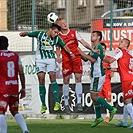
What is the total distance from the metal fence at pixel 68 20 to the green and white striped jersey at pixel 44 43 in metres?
5.88

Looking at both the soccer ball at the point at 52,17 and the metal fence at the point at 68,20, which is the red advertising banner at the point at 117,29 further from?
the soccer ball at the point at 52,17

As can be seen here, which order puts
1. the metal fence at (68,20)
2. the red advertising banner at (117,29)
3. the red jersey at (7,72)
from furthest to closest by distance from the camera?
the red advertising banner at (117,29) < the metal fence at (68,20) < the red jersey at (7,72)

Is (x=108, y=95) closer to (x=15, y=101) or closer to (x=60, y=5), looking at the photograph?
(x=15, y=101)

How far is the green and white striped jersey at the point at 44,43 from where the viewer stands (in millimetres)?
18078

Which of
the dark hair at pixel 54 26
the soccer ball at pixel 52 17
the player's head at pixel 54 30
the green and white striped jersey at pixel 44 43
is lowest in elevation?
the green and white striped jersey at pixel 44 43

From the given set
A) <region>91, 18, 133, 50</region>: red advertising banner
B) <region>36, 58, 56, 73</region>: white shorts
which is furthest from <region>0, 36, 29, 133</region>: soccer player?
<region>91, 18, 133, 50</region>: red advertising banner

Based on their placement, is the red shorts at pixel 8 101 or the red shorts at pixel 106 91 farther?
the red shorts at pixel 106 91

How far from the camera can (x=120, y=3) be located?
2989 cm

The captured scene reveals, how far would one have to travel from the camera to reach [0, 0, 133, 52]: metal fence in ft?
84.5

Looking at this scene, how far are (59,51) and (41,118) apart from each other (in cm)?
455

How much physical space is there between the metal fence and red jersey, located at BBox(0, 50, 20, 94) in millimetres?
10017

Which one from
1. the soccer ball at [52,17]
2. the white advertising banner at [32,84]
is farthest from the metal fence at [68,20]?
the soccer ball at [52,17]

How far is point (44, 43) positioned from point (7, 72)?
13.8 ft

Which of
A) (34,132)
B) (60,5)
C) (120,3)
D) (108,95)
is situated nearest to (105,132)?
(34,132)
